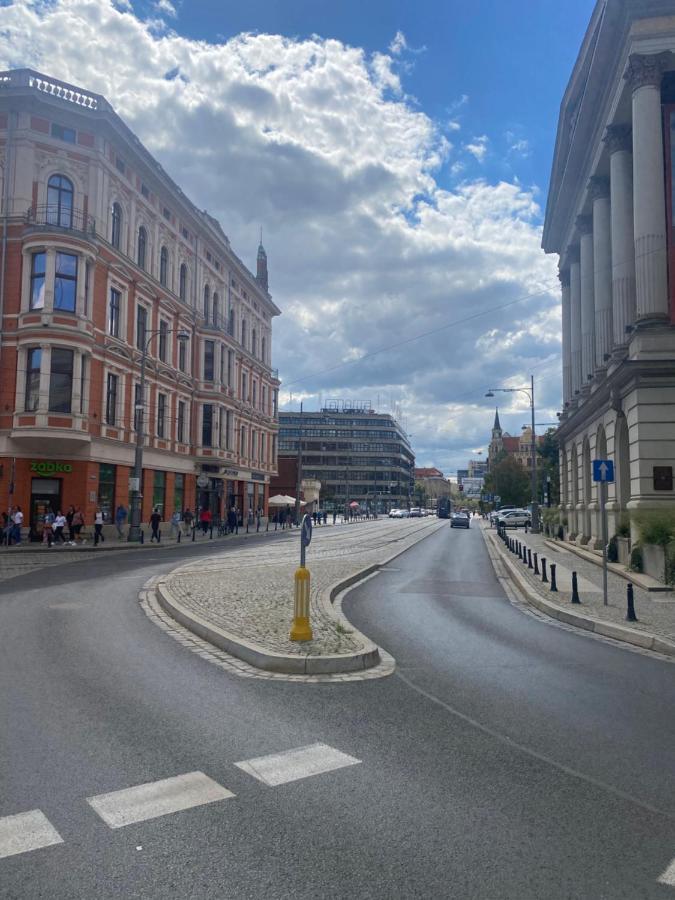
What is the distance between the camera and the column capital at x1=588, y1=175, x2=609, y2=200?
100 feet

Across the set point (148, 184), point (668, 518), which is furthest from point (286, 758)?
point (148, 184)

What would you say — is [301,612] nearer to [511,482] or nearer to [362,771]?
[362,771]

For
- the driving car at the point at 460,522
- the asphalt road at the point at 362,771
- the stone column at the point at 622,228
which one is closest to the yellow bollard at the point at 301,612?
the asphalt road at the point at 362,771

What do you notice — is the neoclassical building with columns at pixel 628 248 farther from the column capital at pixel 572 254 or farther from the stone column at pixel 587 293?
the column capital at pixel 572 254

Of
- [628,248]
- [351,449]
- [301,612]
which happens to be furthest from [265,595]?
[351,449]

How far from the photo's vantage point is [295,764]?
534 cm

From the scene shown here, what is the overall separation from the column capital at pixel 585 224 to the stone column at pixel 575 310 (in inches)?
159

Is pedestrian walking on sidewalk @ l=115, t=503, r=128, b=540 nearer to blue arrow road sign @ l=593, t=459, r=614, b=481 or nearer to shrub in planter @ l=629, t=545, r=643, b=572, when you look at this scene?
shrub in planter @ l=629, t=545, r=643, b=572

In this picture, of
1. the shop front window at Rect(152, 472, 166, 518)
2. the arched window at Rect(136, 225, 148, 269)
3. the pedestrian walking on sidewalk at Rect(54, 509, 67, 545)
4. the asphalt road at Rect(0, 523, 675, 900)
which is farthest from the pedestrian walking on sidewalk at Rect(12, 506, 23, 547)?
the asphalt road at Rect(0, 523, 675, 900)

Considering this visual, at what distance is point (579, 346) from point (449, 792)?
123ft

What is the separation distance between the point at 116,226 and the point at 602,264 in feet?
78.4

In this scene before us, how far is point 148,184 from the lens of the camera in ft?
133

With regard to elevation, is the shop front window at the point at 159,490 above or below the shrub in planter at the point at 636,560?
above

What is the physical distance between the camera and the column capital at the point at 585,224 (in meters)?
34.9
